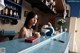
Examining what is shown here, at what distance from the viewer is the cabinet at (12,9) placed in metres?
3.41

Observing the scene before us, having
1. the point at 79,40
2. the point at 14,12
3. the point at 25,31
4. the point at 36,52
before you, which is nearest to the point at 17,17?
the point at 14,12

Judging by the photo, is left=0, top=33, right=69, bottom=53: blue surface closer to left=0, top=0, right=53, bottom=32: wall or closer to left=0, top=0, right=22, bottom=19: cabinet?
left=0, top=0, right=22, bottom=19: cabinet

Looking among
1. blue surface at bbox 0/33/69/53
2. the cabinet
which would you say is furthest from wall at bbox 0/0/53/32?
blue surface at bbox 0/33/69/53

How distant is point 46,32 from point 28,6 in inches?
88.3

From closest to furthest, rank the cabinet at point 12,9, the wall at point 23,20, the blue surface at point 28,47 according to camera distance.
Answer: the blue surface at point 28,47 → the cabinet at point 12,9 → the wall at point 23,20

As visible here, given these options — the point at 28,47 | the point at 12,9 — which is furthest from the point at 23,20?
the point at 28,47

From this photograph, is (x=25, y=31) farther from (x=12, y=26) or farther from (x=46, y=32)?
(x=12, y=26)

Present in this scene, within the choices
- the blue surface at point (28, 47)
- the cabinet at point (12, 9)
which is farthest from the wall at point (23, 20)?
the blue surface at point (28, 47)

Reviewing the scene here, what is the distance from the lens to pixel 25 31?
255 centimetres

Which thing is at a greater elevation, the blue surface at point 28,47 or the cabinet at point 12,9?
the cabinet at point 12,9

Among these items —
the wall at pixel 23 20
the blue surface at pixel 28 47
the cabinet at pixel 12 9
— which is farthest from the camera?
the wall at pixel 23 20

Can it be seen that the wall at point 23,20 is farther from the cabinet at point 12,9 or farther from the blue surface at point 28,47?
the blue surface at point 28,47

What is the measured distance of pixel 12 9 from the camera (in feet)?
12.5

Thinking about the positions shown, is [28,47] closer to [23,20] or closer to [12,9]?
[12,9]
